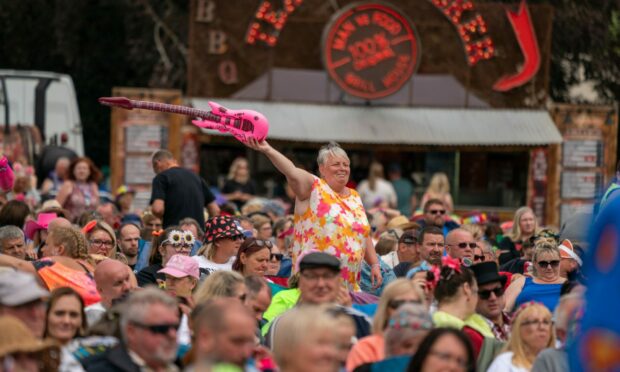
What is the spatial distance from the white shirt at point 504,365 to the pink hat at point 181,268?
8.47 ft

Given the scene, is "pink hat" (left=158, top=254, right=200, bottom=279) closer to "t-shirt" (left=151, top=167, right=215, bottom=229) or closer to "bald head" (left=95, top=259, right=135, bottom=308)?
"bald head" (left=95, top=259, right=135, bottom=308)

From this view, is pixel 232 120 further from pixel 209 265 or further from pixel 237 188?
pixel 237 188

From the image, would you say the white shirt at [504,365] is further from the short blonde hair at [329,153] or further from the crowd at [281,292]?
the short blonde hair at [329,153]

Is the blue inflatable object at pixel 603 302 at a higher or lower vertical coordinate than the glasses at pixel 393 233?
higher

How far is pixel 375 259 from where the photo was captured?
38.4 feet

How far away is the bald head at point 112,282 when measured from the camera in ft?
32.7

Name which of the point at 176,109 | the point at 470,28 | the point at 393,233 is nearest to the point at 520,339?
the point at 176,109

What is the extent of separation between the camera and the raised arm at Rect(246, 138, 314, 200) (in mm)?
10883

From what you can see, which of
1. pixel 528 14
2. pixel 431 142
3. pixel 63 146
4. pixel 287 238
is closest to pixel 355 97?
pixel 431 142

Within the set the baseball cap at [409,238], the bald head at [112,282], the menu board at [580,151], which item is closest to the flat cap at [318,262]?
the bald head at [112,282]

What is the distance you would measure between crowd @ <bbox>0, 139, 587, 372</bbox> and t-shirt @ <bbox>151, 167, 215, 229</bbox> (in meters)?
0.01

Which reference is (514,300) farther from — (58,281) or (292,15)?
(292,15)

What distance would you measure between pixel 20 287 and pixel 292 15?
61.9 feet

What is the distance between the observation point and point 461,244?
1318 cm
